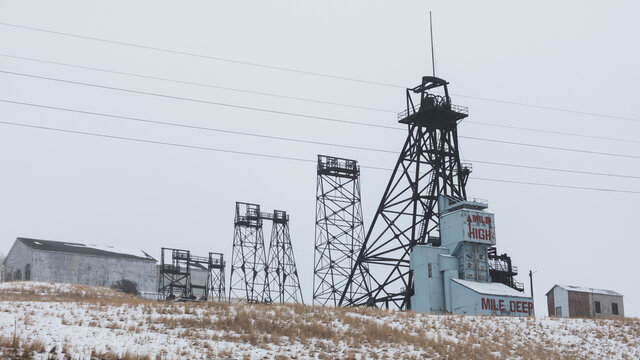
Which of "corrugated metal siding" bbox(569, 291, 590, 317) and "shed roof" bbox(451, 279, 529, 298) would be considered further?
"corrugated metal siding" bbox(569, 291, 590, 317)

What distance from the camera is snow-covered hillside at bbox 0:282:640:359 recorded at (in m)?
22.1

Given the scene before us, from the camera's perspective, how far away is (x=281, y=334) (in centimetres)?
2583

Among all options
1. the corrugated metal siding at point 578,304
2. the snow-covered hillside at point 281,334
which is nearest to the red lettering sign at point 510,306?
the snow-covered hillside at point 281,334

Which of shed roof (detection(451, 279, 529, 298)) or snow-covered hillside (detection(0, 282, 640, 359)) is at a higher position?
shed roof (detection(451, 279, 529, 298))

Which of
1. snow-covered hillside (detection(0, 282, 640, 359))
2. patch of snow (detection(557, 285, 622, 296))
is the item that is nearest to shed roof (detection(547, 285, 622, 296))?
patch of snow (detection(557, 285, 622, 296))

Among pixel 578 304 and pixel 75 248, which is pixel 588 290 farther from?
pixel 75 248

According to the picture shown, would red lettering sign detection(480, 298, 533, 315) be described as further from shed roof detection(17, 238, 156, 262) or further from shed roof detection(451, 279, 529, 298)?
shed roof detection(17, 238, 156, 262)

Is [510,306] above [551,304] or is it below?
above

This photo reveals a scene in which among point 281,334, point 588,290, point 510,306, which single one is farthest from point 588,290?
point 281,334

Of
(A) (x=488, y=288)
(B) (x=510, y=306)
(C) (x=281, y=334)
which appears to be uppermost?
(A) (x=488, y=288)

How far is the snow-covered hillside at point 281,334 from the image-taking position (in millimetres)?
22078

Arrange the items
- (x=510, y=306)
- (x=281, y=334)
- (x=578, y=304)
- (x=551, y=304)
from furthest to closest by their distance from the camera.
A: (x=551, y=304) < (x=578, y=304) < (x=510, y=306) < (x=281, y=334)

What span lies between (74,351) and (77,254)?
184 feet

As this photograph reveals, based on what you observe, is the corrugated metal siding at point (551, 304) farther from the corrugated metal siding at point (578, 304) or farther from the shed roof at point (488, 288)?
the shed roof at point (488, 288)
